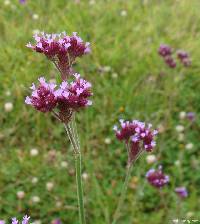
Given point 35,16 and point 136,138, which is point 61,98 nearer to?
point 136,138

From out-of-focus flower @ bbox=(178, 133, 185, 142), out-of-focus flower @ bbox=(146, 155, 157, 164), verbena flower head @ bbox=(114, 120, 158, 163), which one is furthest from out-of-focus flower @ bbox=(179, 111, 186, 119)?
verbena flower head @ bbox=(114, 120, 158, 163)

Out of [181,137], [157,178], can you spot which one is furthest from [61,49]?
[181,137]

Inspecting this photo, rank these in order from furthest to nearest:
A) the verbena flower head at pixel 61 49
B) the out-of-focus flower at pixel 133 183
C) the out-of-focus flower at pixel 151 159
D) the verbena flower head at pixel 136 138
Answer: the out-of-focus flower at pixel 151 159 < the out-of-focus flower at pixel 133 183 < the verbena flower head at pixel 136 138 < the verbena flower head at pixel 61 49

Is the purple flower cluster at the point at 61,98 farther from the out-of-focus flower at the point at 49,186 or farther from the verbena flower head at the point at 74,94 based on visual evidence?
the out-of-focus flower at the point at 49,186

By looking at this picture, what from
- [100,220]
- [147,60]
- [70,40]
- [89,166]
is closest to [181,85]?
[147,60]

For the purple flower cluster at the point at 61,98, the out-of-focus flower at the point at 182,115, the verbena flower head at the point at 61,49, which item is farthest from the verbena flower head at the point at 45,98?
the out-of-focus flower at the point at 182,115
